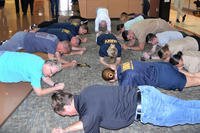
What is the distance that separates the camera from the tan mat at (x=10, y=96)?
3.05 meters

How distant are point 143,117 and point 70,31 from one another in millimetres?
3078

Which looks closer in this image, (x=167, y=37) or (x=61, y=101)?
(x=61, y=101)

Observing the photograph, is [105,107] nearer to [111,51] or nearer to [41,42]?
[111,51]

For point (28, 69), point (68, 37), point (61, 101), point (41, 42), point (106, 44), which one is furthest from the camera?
point (68, 37)

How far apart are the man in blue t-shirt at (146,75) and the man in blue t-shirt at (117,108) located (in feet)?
1.75

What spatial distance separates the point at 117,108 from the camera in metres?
2.17

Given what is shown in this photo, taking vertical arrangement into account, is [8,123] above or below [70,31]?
below

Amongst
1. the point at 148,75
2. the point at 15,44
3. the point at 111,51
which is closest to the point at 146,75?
the point at 148,75

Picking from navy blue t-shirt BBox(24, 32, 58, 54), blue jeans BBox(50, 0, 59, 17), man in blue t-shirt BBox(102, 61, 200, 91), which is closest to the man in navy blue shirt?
navy blue t-shirt BBox(24, 32, 58, 54)

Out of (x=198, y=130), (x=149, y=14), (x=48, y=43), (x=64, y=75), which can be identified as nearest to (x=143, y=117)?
(x=198, y=130)

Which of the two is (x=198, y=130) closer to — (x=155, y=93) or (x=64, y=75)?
(x=155, y=93)

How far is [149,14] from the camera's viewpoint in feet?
26.7

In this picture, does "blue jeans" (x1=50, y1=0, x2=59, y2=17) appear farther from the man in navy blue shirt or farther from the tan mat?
the tan mat

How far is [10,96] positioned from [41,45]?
3.33ft
